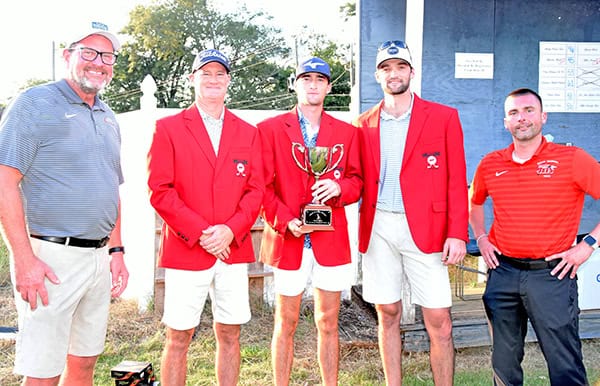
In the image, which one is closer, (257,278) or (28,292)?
(28,292)

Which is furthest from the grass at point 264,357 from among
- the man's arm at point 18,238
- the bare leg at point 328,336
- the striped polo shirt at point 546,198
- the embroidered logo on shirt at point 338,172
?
the man's arm at point 18,238

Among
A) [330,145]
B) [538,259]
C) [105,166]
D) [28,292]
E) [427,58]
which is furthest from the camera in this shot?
[427,58]

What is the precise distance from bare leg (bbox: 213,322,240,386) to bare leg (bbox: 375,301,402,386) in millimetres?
959

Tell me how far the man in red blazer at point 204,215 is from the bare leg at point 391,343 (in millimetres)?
924

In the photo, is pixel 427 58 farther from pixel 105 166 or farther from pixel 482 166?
pixel 105 166

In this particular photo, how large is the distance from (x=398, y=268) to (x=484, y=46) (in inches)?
113

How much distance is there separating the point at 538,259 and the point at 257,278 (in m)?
3.03

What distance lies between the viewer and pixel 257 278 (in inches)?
218

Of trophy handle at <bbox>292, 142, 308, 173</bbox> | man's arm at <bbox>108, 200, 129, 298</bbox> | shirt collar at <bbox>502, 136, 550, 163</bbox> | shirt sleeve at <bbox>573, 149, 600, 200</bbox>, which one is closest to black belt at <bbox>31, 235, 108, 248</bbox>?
man's arm at <bbox>108, 200, 129, 298</bbox>

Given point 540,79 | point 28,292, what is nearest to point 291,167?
point 28,292

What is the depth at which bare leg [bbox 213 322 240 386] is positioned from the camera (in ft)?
10.7

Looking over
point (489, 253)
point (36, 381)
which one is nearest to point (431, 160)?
point (489, 253)

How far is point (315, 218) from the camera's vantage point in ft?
10.9

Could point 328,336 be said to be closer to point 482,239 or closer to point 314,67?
point 482,239
